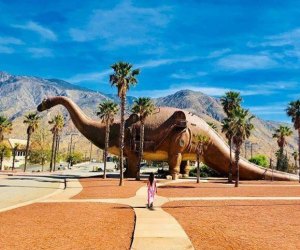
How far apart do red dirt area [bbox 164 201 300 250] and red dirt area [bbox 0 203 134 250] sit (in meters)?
2.22

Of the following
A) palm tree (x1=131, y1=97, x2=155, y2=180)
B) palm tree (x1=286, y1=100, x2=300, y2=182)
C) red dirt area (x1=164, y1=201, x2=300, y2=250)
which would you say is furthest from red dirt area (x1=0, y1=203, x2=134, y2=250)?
palm tree (x1=286, y1=100, x2=300, y2=182)

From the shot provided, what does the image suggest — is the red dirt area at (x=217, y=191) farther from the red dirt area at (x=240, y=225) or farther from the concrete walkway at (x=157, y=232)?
the concrete walkway at (x=157, y=232)

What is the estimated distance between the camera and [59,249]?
10812 millimetres

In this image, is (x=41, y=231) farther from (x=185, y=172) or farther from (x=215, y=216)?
(x=185, y=172)

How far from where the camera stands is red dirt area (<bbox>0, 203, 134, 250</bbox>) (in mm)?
11477

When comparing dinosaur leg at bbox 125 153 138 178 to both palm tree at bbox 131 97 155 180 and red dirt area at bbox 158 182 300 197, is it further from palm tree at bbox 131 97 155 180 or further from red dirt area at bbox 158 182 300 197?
red dirt area at bbox 158 182 300 197

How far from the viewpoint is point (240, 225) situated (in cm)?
1486

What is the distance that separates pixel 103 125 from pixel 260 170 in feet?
68.5

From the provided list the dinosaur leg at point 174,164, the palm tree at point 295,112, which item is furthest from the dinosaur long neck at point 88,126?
the palm tree at point 295,112

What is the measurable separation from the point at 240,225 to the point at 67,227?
6171 mm

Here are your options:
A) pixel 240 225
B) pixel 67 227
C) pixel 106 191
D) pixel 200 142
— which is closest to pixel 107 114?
pixel 200 142

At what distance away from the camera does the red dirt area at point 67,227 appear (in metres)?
11.5

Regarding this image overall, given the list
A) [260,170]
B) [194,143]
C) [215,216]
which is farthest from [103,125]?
[215,216]

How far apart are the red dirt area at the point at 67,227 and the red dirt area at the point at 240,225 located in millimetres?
2224
